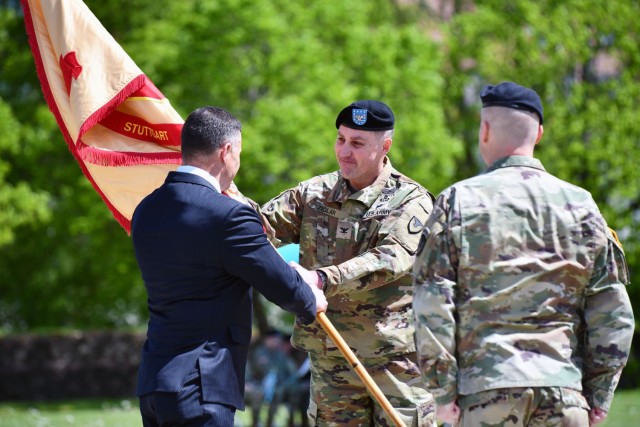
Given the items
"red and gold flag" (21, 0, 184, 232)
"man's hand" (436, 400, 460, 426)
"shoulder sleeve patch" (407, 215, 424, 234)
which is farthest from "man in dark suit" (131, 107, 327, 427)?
"red and gold flag" (21, 0, 184, 232)

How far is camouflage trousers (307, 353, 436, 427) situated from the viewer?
6.41 meters

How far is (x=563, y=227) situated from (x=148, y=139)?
3084mm

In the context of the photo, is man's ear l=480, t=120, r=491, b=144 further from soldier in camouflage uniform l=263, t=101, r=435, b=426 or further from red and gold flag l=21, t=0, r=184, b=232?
red and gold flag l=21, t=0, r=184, b=232

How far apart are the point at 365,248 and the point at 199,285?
1755 millimetres

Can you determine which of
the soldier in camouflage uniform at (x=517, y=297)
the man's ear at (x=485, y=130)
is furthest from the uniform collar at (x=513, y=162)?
the man's ear at (x=485, y=130)

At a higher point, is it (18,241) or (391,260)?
(391,260)

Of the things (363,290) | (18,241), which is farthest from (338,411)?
(18,241)

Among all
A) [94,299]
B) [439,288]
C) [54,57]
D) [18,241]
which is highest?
[54,57]

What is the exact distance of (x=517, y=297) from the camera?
4.55 meters

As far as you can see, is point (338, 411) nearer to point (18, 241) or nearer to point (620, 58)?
point (620, 58)

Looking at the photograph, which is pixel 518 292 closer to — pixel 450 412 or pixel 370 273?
pixel 450 412

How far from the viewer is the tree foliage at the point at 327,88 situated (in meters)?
24.0

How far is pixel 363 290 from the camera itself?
6.29 metres

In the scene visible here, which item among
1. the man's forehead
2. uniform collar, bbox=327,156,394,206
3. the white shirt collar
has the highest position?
the man's forehead
